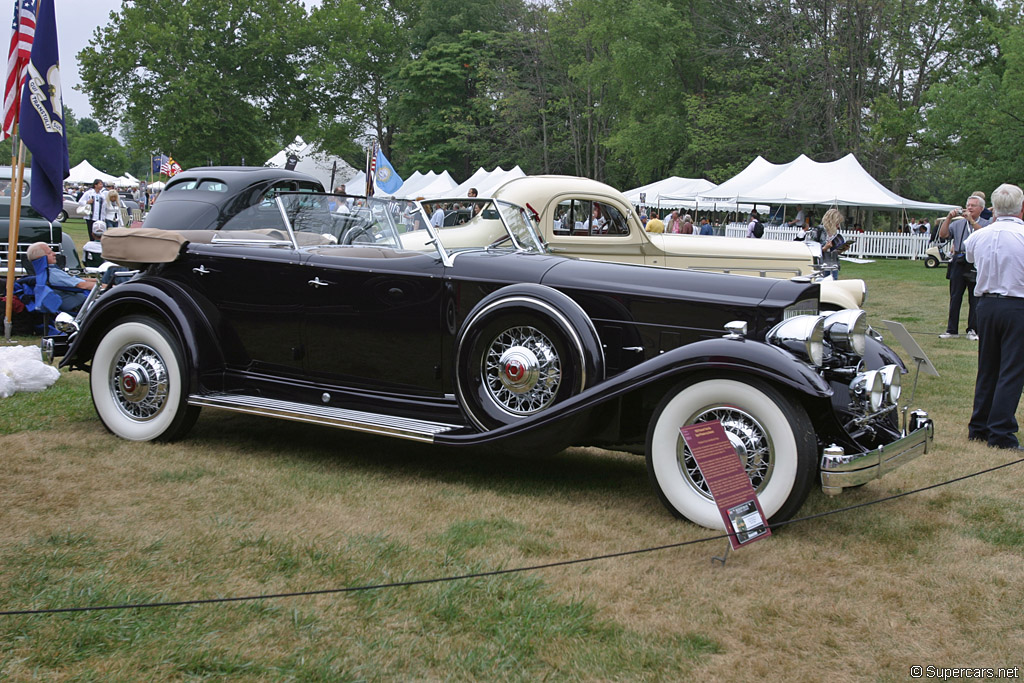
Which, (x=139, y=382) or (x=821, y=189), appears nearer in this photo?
(x=139, y=382)

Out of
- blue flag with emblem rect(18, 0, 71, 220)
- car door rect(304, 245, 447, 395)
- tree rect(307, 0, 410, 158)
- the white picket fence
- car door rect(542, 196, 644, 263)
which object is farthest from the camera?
tree rect(307, 0, 410, 158)

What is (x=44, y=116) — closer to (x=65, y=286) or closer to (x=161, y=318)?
(x=65, y=286)

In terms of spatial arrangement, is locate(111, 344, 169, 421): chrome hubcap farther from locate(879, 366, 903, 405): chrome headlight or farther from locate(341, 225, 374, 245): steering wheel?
locate(879, 366, 903, 405): chrome headlight

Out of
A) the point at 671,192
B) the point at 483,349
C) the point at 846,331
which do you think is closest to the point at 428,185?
the point at 671,192

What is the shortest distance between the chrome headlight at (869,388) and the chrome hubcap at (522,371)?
4.76ft

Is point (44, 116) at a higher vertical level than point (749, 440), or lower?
higher

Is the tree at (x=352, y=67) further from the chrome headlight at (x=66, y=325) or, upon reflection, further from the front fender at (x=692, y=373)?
the front fender at (x=692, y=373)

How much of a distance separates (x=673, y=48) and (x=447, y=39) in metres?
17.6

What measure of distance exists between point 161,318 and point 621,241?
5.38 metres

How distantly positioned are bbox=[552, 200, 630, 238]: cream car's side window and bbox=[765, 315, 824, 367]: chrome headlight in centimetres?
521

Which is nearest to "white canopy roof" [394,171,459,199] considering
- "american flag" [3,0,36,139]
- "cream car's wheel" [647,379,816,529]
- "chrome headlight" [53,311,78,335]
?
"american flag" [3,0,36,139]

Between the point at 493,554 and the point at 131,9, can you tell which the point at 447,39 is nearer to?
the point at 131,9

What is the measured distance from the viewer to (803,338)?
4.07 m

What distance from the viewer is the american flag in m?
8.59
